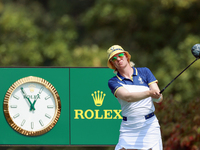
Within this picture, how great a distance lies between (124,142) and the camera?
3.93 meters

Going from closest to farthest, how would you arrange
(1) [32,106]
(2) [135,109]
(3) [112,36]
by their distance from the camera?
(2) [135,109]
(1) [32,106]
(3) [112,36]

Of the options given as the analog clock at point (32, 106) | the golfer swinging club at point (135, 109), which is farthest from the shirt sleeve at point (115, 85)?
the analog clock at point (32, 106)

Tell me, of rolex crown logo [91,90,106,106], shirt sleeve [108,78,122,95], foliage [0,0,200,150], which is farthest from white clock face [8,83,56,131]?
foliage [0,0,200,150]

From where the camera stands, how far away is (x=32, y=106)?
5598 mm

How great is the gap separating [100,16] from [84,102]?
17.4 feet

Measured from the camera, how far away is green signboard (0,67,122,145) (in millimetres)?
5605

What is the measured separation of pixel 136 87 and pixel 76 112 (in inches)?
78.0

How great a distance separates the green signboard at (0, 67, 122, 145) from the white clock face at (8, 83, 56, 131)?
3 centimetres

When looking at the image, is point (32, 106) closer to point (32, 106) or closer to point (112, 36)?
point (32, 106)

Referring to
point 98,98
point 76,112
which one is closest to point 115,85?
point 98,98

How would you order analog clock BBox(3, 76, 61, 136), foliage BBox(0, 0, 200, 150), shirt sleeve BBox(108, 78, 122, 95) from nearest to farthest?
shirt sleeve BBox(108, 78, 122, 95) → analog clock BBox(3, 76, 61, 136) → foliage BBox(0, 0, 200, 150)

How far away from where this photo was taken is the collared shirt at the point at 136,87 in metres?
3.83

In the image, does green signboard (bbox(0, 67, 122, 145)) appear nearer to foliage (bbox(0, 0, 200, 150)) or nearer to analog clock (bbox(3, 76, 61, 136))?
analog clock (bbox(3, 76, 61, 136))

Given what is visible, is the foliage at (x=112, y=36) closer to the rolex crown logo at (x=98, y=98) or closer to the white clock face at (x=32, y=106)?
the rolex crown logo at (x=98, y=98)
